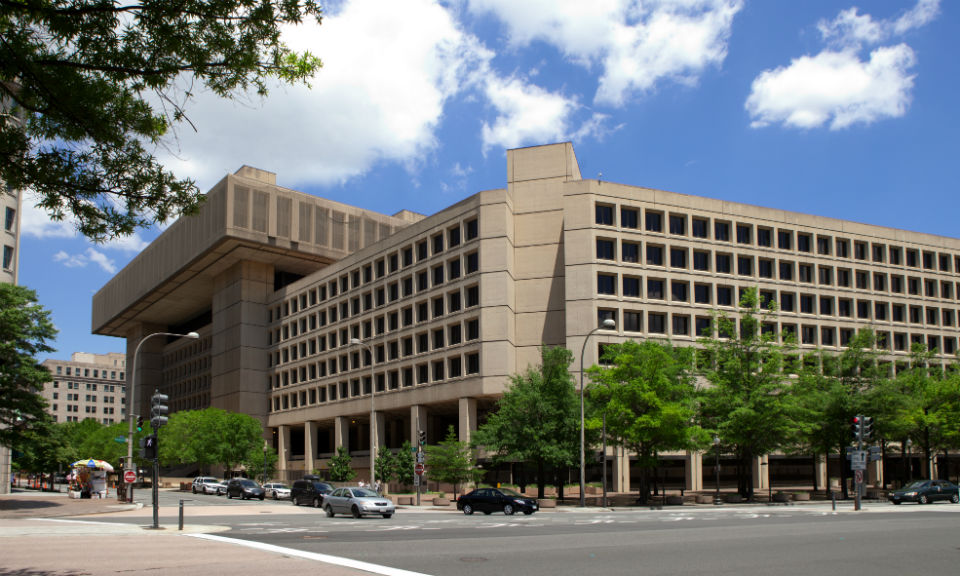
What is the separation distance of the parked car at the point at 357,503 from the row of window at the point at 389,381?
28343 millimetres

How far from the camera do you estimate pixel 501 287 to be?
206ft

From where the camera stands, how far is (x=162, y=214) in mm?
10664

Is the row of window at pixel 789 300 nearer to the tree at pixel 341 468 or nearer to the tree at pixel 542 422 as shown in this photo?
the tree at pixel 542 422

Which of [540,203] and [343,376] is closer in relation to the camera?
[540,203]

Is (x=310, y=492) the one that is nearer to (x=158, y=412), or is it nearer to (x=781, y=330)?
(x=158, y=412)

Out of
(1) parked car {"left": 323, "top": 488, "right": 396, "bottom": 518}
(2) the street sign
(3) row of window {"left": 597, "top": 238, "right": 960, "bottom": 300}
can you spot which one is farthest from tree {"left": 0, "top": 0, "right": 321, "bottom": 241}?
(3) row of window {"left": 597, "top": 238, "right": 960, "bottom": 300}

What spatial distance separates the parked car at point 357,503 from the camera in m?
33.4

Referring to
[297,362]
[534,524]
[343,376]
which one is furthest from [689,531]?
[297,362]

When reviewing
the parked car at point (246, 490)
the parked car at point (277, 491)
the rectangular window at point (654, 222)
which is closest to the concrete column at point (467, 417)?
the parked car at point (277, 491)

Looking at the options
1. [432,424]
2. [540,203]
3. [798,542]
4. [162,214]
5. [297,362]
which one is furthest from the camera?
[297,362]

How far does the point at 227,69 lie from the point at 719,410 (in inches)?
1693

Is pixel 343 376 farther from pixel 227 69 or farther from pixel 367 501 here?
pixel 227 69

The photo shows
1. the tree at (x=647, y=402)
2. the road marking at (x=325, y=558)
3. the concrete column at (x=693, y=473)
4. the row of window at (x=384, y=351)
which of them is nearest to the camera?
the road marking at (x=325, y=558)

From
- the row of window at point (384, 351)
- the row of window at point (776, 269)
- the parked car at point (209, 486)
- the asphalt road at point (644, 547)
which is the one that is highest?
the row of window at point (776, 269)
